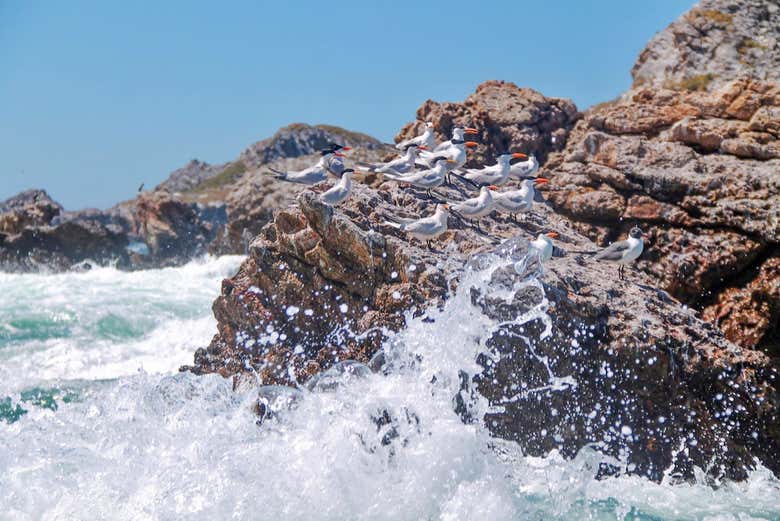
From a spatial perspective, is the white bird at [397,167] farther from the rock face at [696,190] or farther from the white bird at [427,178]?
the rock face at [696,190]

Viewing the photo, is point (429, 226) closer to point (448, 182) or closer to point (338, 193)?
point (338, 193)

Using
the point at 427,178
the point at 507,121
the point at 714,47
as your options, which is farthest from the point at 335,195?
the point at 714,47

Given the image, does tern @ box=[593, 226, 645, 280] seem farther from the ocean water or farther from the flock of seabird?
the ocean water

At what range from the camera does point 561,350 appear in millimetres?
8109

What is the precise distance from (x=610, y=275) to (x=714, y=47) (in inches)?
730

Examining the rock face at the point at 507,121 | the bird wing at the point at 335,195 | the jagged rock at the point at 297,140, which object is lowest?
the bird wing at the point at 335,195

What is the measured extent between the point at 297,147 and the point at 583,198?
221 ft

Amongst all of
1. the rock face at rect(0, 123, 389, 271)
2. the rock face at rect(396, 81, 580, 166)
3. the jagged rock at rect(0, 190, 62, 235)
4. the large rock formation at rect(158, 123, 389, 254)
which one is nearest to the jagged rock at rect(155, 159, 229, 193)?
the large rock formation at rect(158, 123, 389, 254)

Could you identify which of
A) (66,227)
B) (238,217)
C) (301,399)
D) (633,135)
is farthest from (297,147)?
(301,399)

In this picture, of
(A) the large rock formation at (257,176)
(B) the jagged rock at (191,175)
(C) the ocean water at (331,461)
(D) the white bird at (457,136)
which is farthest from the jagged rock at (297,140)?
(C) the ocean water at (331,461)

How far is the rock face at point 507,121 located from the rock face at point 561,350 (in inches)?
268

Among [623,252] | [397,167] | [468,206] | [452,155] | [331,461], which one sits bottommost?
[331,461]

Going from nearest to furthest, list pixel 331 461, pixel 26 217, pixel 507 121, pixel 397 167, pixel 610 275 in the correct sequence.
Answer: pixel 331 461, pixel 610 275, pixel 397 167, pixel 507 121, pixel 26 217

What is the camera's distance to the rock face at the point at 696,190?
10.3 metres
